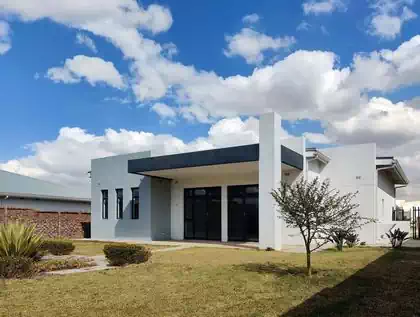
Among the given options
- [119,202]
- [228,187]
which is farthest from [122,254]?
[119,202]

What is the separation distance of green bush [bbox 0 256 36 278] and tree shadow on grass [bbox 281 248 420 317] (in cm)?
692

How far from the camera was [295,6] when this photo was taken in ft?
42.8

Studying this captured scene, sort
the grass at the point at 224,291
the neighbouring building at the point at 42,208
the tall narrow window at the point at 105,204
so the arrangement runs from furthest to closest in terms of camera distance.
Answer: the tall narrow window at the point at 105,204
the neighbouring building at the point at 42,208
the grass at the point at 224,291

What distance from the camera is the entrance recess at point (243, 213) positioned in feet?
68.7

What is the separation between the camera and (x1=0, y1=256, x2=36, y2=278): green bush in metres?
9.80

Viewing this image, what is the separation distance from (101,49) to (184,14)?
414 cm

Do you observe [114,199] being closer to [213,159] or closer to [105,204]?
[105,204]

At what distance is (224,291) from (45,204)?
87.6 feet

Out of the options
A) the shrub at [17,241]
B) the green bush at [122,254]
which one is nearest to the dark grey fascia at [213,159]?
the green bush at [122,254]

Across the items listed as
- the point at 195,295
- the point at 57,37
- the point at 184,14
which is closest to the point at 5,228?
the point at 195,295

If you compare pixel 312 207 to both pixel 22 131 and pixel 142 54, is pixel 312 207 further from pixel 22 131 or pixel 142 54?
pixel 22 131

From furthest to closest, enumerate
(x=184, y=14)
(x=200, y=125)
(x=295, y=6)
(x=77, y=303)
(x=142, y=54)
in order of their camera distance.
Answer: (x=200, y=125) → (x=142, y=54) → (x=184, y=14) → (x=295, y=6) → (x=77, y=303)

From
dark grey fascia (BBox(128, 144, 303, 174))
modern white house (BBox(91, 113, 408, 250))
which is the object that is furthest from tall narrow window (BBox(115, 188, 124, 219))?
dark grey fascia (BBox(128, 144, 303, 174))

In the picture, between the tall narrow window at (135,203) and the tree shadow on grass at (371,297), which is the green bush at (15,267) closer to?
the tree shadow on grass at (371,297)
